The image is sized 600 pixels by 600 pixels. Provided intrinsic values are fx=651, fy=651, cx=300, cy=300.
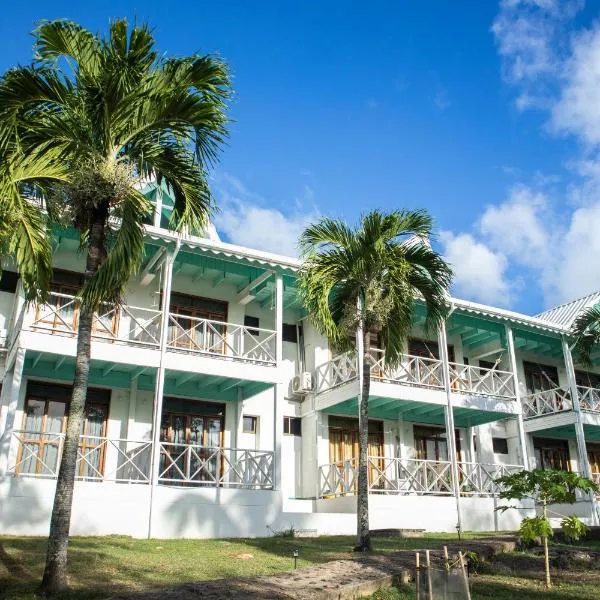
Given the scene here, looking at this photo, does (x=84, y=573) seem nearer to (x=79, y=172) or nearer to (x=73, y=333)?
(x=79, y=172)

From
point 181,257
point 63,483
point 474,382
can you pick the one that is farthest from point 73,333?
point 474,382

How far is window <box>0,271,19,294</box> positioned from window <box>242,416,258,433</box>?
6.84 metres

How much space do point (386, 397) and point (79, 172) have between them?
38.0 feet

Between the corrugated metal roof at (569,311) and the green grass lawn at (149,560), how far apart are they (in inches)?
574

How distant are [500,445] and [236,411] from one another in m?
10.1

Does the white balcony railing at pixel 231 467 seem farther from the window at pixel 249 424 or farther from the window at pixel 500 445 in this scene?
the window at pixel 500 445

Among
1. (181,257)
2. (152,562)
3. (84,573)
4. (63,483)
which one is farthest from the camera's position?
(181,257)

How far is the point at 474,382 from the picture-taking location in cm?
2195

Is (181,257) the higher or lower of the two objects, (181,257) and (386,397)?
the higher

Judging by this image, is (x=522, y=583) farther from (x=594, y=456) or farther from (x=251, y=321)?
(x=594, y=456)

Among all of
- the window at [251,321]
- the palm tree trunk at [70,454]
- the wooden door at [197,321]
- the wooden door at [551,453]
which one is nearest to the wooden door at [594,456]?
the wooden door at [551,453]

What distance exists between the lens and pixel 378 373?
19.3 meters

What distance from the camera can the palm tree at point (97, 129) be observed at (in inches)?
332

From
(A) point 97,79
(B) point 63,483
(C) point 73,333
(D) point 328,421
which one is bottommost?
(B) point 63,483
